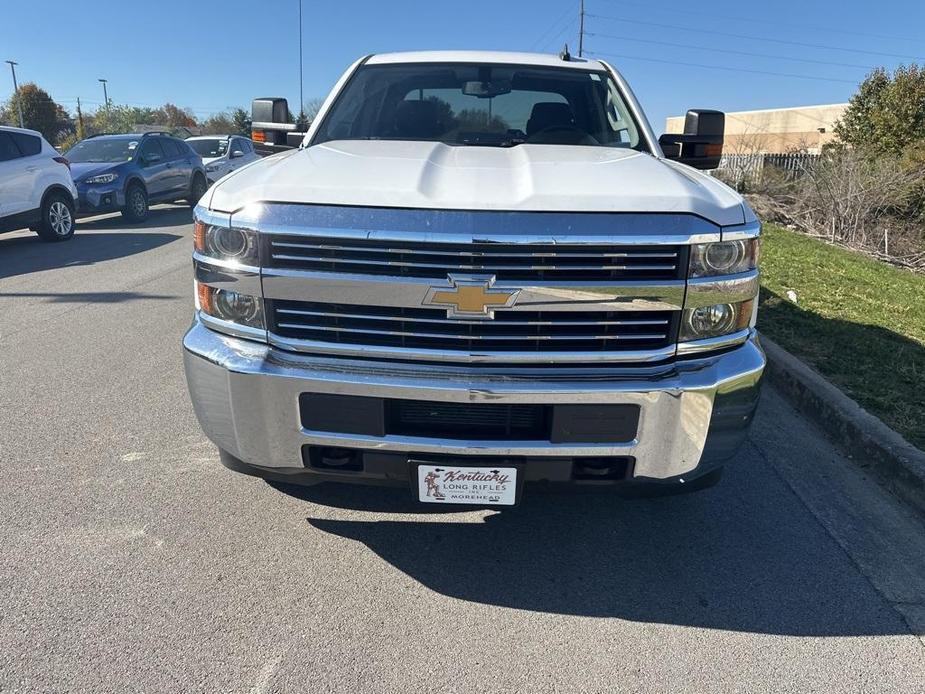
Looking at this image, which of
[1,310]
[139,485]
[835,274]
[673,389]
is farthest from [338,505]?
[835,274]

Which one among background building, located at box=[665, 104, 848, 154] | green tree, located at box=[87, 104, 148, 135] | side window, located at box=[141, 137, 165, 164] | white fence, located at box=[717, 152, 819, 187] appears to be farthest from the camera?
green tree, located at box=[87, 104, 148, 135]

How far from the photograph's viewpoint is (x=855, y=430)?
155 inches

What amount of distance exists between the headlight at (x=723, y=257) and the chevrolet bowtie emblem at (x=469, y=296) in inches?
25.5

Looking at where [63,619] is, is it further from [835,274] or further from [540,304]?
[835,274]

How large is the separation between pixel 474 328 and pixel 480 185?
533 millimetres

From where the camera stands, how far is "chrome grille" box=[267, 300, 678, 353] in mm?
2441

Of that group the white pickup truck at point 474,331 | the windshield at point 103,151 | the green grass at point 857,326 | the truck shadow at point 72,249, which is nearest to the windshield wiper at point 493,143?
the white pickup truck at point 474,331

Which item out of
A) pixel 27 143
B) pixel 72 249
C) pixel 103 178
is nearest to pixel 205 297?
pixel 72 249

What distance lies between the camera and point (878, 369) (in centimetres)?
486

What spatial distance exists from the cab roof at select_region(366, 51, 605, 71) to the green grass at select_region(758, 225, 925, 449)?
8.60 ft

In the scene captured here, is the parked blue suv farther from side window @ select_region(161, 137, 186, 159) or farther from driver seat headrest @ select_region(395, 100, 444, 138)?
driver seat headrest @ select_region(395, 100, 444, 138)

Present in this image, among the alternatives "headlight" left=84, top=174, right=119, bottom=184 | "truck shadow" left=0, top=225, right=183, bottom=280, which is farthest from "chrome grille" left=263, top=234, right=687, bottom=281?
"headlight" left=84, top=174, right=119, bottom=184

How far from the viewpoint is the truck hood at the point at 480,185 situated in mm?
2432

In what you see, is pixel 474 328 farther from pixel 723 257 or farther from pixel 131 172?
pixel 131 172
